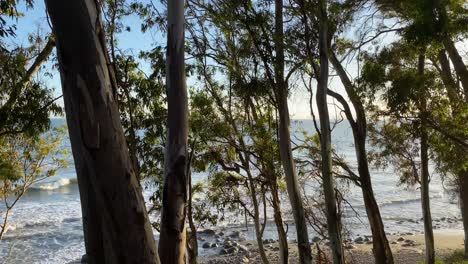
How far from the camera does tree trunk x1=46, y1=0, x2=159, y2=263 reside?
83.3 inches

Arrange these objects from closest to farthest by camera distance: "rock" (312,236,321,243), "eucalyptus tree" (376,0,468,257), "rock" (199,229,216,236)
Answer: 1. "eucalyptus tree" (376,0,468,257)
2. "rock" (312,236,321,243)
3. "rock" (199,229,216,236)

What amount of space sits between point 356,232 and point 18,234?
15089 mm

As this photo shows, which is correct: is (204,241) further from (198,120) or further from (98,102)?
(98,102)

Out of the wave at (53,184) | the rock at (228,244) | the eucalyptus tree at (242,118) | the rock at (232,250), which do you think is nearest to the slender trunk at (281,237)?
the eucalyptus tree at (242,118)

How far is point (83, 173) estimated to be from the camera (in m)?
2.19

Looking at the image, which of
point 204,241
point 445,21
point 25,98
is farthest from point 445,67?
point 204,241

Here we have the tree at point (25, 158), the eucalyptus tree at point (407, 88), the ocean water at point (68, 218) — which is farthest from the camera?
the ocean water at point (68, 218)

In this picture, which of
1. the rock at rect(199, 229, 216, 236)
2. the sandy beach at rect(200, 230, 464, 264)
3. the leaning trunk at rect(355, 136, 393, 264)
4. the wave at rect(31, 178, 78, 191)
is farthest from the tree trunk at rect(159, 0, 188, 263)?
the wave at rect(31, 178, 78, 191)

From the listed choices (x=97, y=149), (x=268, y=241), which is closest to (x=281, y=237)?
(x=97, y=149)

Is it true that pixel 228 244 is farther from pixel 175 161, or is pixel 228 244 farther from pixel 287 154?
pixel 175 161

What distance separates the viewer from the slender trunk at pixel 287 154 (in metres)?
6.77

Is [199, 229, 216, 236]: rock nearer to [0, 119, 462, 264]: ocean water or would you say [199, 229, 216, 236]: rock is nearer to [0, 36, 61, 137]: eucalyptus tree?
[0, 119, 462, 264]: ocean water

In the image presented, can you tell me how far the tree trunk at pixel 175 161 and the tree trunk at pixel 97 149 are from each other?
0.92ft

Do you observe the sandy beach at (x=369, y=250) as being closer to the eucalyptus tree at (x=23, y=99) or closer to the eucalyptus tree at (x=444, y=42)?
the eucalyptus tree at (x=444, y=42)
